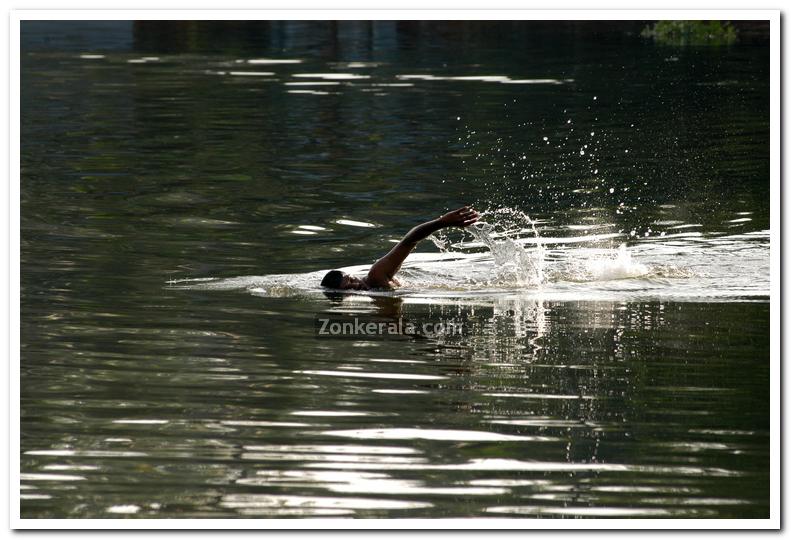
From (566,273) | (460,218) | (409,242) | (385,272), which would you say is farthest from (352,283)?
(566,273)

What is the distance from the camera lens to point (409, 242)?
13047 mm

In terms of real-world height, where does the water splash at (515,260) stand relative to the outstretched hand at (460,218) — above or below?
below

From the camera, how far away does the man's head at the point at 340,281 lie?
1319cm

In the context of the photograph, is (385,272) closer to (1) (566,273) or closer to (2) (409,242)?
(2) (409,242)

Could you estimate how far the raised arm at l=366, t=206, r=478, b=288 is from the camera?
12555 millimetres

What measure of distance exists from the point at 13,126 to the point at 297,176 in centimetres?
954

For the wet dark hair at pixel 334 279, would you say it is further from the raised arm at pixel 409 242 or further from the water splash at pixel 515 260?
the water splash at pixel 515 260

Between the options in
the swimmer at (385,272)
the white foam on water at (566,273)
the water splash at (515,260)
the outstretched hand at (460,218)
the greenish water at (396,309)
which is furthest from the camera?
the water splash at (515,260)

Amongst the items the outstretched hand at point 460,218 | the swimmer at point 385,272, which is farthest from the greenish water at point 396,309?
the outstretched hand at point 460,218

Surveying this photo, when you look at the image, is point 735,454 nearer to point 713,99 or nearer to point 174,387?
point 174,387

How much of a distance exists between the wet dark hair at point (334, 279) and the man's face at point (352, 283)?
0.04 m

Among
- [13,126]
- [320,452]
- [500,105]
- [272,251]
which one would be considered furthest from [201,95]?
[320,452]

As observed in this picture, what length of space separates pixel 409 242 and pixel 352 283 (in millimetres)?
751

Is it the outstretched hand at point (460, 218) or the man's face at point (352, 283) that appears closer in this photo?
the outstretched hand at point (460, 218)
